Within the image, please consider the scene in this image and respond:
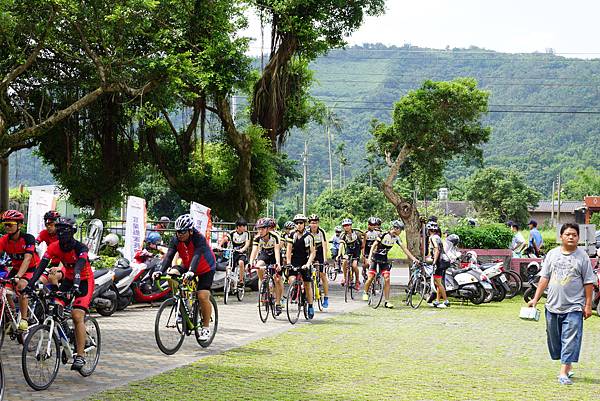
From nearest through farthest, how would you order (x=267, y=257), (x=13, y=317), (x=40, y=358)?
(x=40, y=358) → (x=13, y=317) → (x=267, y=257)

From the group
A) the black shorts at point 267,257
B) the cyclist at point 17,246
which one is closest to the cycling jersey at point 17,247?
the cyclist at point 17,246

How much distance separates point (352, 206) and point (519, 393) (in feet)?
216

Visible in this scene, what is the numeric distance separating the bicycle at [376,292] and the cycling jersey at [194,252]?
7.88 meters

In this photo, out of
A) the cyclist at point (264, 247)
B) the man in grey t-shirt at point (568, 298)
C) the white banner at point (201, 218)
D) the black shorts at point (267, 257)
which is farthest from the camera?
the white banner at point (201, 218)

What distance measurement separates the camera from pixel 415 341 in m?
13.9

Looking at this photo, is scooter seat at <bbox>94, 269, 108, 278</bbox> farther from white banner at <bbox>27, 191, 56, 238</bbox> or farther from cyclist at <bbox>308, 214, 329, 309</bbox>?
cyclist at <bbox>308, 214, 329, 309</bbox>

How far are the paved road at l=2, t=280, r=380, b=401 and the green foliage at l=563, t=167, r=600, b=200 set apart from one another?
85.3 m

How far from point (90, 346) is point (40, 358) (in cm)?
95

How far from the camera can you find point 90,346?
32.8 feet

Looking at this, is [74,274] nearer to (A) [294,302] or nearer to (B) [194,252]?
(B) [194,252]

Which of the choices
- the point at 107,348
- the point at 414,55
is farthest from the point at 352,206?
the point at 414,55

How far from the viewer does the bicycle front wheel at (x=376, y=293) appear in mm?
19469

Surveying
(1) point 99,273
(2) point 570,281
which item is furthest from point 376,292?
(2) point 570,281

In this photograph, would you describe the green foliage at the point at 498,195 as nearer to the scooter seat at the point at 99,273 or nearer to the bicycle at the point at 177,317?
the scooter seat at the point at 99,273
